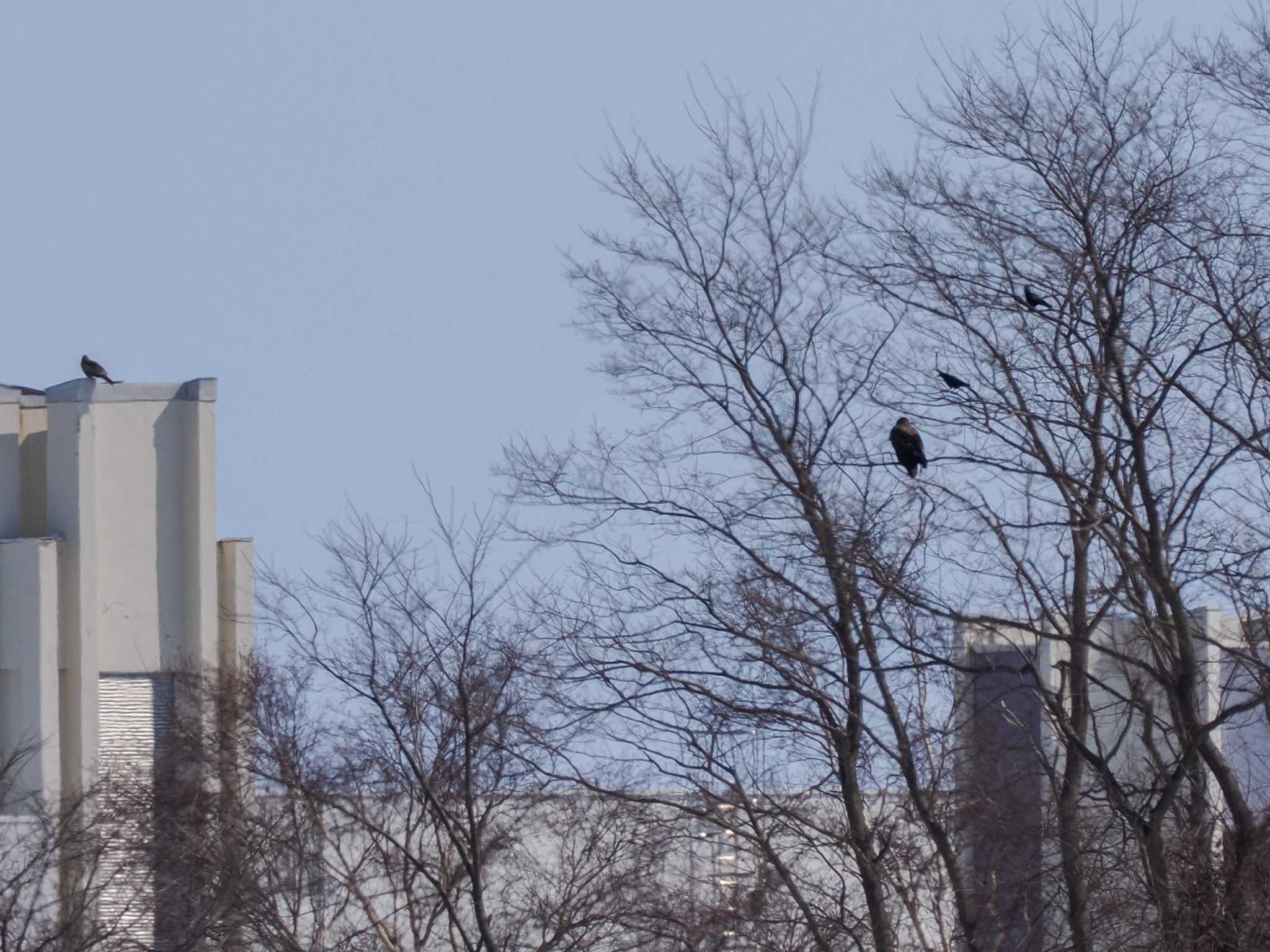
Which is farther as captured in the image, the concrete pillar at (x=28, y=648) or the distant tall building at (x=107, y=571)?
the distant tall building at (x=107, y=571)

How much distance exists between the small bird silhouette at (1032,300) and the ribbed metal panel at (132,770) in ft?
45.4

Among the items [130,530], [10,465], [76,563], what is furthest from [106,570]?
[10,465]

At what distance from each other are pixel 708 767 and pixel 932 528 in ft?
14.3

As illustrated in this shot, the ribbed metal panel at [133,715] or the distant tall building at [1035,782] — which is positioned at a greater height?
the ribbed metal panel at [133,715]

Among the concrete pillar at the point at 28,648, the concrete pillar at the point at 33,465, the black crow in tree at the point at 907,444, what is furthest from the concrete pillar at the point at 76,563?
the black crow in tree at the point at 907,444

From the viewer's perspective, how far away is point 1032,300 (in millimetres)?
A: 13469

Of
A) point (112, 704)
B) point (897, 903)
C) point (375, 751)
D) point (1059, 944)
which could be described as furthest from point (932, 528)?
point (112, 704)

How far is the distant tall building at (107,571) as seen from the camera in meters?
27.4

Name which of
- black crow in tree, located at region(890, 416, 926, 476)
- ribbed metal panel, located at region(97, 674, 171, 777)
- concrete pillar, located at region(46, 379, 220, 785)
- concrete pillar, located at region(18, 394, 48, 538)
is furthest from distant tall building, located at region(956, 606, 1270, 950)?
concrete pillar, located at region(18, 394, 48, 538)

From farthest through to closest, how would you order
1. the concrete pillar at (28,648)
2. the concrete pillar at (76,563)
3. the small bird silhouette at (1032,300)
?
the concrete pillar at (76,563) < the concrete pillar at (28,648) < the small bird silhouette at (1032,300)

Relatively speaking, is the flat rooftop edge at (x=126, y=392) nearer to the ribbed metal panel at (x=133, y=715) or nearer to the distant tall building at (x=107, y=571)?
the distant tall building at (x=107, y=571)

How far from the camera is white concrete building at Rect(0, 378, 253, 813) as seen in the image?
89.9ft

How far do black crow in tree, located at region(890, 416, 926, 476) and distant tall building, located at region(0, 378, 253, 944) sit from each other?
54.6 feet

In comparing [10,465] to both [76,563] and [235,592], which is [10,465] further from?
[235,592]
